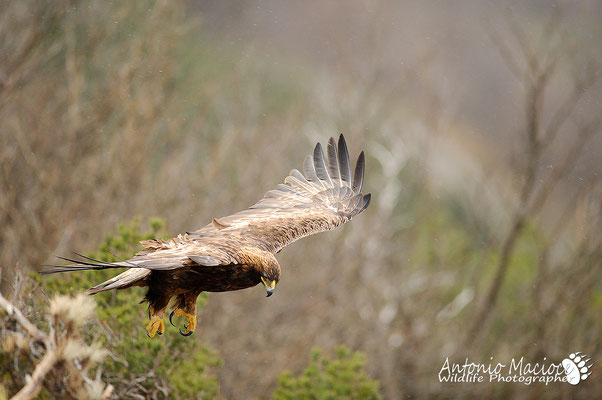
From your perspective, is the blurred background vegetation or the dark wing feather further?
the blurred background vegetation

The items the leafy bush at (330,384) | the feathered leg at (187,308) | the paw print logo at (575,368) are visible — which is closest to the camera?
the feathered leg at (187,308)

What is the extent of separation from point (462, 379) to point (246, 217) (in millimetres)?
8800

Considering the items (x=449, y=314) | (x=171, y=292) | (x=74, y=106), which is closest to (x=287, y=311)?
(x=449, y=314)

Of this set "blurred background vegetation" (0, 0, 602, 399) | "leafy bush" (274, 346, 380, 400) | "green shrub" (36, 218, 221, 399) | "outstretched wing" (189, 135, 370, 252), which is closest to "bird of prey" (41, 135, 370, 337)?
"outstretched wing" (189, 135, 370, 252)

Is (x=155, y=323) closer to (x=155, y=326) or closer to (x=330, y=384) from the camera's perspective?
(x=155, y=326)

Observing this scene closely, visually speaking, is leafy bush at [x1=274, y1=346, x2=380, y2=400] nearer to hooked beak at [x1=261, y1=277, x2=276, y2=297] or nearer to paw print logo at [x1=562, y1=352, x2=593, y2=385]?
hooked beak at [x1=261, y1=277, x2=276, y2=297]

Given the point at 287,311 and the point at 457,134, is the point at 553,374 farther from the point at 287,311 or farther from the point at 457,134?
the point at 457,134

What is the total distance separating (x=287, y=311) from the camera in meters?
14.5

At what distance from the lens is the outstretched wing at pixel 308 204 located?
7.66 meters

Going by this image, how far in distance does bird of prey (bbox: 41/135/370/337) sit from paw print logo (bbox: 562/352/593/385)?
8021 millimetres

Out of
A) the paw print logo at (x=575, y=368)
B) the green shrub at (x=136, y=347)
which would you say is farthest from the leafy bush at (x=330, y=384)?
the paw print logo at (x=575, y=368)

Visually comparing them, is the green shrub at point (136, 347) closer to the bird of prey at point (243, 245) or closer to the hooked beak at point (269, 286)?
the bird of prey at point (243, 245)

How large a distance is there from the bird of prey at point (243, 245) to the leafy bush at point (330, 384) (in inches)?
67.0

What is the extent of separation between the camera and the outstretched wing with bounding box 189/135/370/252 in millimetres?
7660
